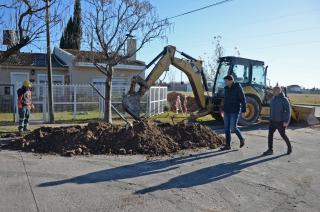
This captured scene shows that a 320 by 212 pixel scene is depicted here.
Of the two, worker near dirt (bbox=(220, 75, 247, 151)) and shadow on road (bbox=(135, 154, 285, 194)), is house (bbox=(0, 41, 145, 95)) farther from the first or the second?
shadow on road (bbox=(135, 154, 285, 194))

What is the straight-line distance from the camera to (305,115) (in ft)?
60.5

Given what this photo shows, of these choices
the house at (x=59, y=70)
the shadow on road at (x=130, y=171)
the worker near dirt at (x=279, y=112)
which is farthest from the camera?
the house at (x=59, y=70)

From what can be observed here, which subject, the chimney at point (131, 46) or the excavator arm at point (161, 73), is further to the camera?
the chimney at point (131, 46)

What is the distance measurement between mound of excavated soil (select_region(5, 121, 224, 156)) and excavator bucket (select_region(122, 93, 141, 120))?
2.02 m

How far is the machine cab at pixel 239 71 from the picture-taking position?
16.8m

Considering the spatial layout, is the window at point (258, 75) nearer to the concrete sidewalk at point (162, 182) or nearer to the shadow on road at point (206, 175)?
the concrete sidewalk at point (162, 182)

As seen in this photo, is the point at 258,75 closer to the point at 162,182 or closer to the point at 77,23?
the point at 77,23

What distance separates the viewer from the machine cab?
659 inches

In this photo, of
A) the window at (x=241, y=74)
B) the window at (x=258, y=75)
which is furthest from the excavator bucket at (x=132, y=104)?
the window at (x=258, y=75)

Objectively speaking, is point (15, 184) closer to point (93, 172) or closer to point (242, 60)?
point (93, 172)

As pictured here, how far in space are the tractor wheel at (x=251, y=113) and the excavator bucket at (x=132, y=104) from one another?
5.62 metres

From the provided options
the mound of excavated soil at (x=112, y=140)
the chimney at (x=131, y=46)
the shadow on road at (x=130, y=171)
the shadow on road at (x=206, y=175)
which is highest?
the chimney at (x=131, y=46)

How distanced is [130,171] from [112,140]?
2480mm

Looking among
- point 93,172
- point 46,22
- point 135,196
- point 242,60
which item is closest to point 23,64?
point 46,22
